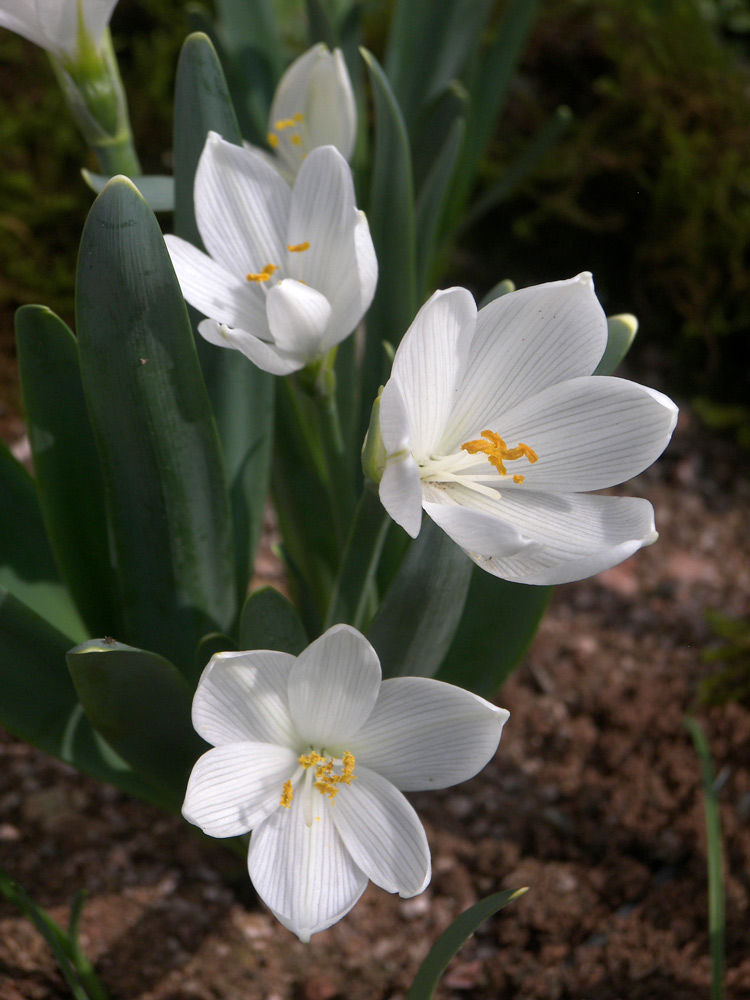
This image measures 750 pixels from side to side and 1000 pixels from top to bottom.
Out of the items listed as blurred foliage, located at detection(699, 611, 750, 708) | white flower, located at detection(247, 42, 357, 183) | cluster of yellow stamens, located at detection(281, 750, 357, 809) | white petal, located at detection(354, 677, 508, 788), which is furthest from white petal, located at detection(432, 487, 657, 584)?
blurred foliage, located at detection(699, 611, 750, 708)

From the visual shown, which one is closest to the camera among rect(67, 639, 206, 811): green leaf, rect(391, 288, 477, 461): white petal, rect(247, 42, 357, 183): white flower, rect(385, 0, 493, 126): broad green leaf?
rect(391, 288, 477, 461): white petal

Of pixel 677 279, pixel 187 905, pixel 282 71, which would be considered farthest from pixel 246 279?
pixel 677 279

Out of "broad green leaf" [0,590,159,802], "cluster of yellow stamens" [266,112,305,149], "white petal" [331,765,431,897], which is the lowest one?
"broad green leaf" [0,590,159,802]

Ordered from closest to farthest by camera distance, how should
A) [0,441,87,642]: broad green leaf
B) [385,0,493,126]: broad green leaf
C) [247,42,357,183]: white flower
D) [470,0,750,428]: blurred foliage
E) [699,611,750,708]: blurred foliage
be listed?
[0,441,87,642]: broad green leaf → [247,42,357,183]: white flower → [699,611,750,708]: blurred foliage → [385,0,493,126]: broad green leaf → [470,0,750,428]: blurred foliage

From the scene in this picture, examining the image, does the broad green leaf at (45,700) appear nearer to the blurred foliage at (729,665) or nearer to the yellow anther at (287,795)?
the yellow anther at (287,795)

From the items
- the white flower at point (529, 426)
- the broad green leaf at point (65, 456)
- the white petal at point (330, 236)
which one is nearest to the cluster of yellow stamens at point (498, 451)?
the white flower at point (529, 426)

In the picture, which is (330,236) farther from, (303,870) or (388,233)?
(303,870)

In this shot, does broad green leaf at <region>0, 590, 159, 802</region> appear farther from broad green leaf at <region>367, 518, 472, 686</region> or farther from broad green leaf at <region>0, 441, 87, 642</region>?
broad green leaf at <region>367, 518, 472, 686</region>

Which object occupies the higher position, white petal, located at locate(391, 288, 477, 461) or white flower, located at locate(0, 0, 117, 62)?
white flower, located at locate(0, 0, 117, 62)
